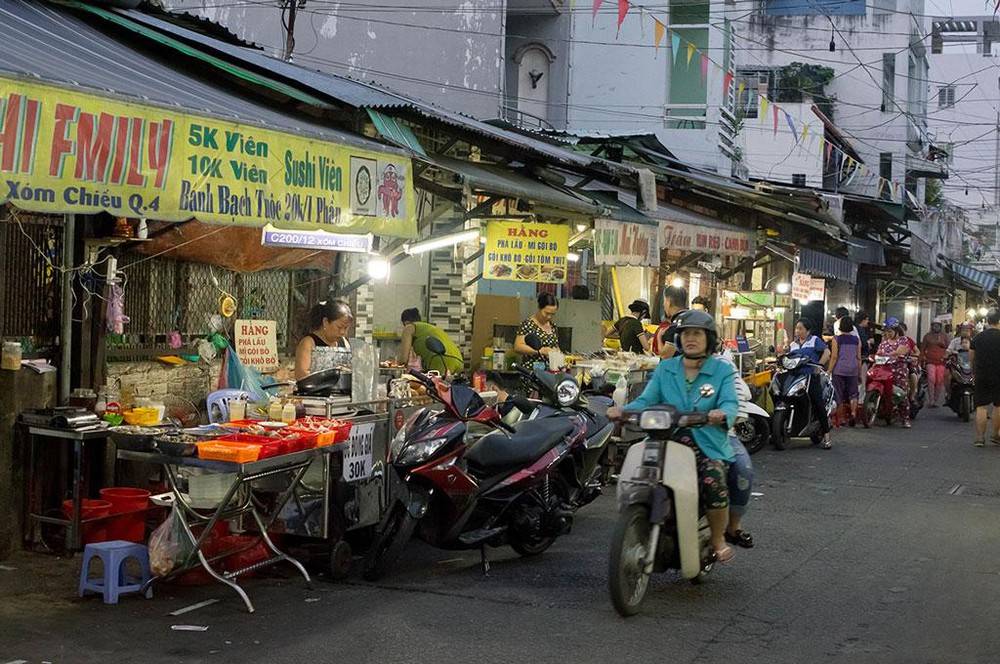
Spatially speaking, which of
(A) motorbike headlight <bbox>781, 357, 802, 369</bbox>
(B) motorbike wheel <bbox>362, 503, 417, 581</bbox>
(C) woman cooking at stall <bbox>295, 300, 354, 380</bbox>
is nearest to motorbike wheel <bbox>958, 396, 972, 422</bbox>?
(A) motorbike headlight <bbox>781, 357, 802, 369</bbox>

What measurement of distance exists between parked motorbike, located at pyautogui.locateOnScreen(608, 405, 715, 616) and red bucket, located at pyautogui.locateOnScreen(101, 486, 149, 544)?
3.31 m

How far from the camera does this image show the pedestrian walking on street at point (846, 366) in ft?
61.0

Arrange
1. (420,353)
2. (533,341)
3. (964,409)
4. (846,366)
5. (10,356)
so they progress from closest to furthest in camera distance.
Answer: (10,356), (420,353), (533,341), (846,366), (964,409)

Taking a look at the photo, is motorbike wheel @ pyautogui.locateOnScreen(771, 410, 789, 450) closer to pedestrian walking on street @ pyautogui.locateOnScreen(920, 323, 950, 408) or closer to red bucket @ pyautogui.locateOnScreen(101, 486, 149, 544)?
pedestrian walking on street @ pyautogui.locateOnScreen(920, 323, 950, 408)

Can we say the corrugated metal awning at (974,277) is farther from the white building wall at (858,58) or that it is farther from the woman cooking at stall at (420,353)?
the woman cooking at stall at (420,353)

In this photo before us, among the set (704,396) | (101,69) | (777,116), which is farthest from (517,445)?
(777,116)

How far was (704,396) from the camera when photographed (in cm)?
724

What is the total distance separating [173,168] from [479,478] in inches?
111

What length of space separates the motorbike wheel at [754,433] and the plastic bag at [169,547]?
9.61 m

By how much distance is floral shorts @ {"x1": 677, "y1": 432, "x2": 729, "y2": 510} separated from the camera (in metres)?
7.18

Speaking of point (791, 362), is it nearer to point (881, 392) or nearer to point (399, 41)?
point (881, 392)

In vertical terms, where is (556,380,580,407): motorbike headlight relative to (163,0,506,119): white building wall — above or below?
below

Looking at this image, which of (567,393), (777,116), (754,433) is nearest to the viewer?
(567,393)

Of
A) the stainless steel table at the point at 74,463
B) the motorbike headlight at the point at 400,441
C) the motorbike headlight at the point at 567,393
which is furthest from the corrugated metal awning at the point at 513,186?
the stainless steel table at the point at 74,463
